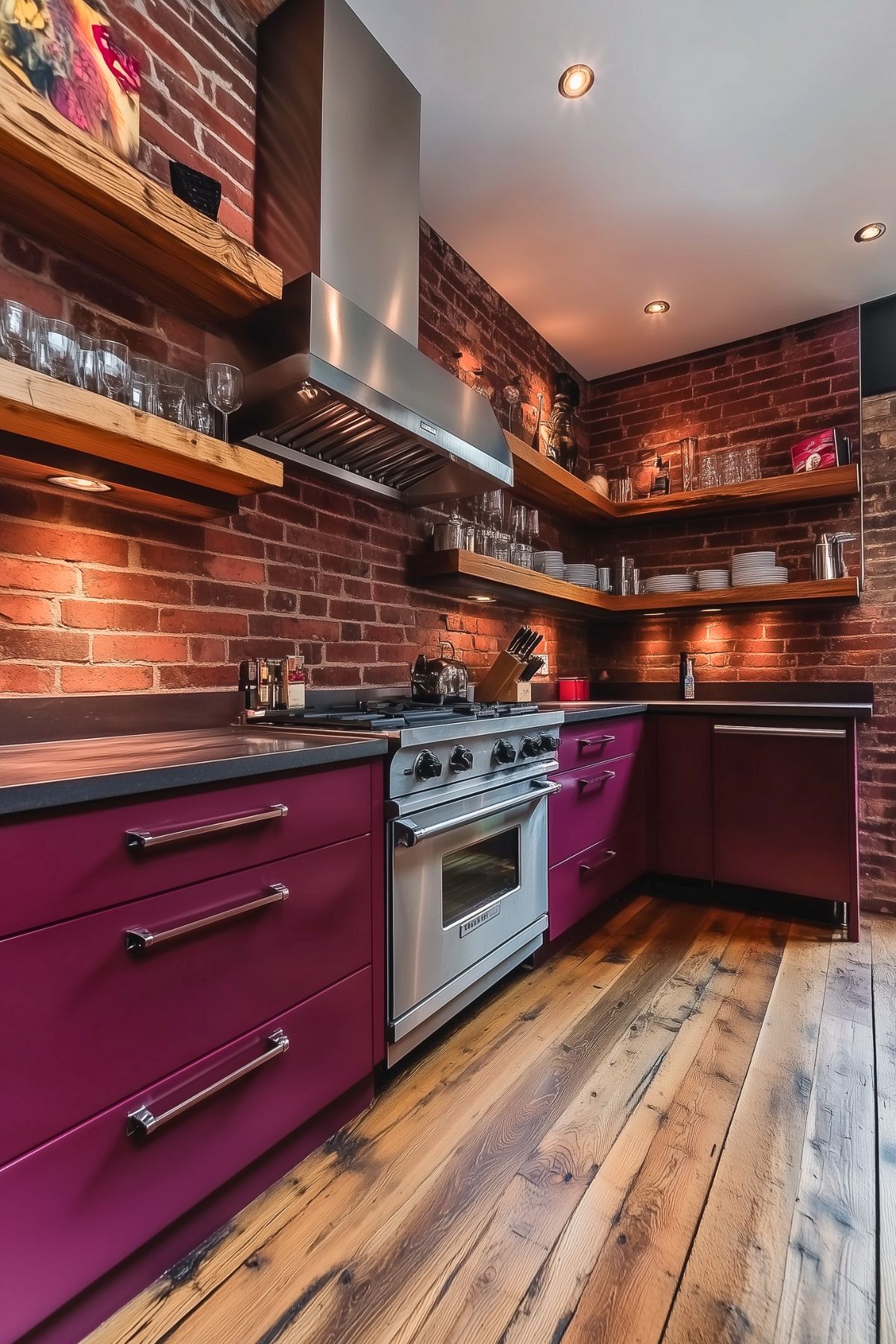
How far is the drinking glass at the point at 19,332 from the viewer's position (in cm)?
117

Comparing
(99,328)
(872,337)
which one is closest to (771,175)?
(872,337)

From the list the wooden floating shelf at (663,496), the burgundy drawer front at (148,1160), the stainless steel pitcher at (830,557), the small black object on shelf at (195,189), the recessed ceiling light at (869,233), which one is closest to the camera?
the burgundy drawer front at (148,1160)

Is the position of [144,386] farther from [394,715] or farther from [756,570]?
[756,570]

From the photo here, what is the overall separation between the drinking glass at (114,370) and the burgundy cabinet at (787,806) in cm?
263

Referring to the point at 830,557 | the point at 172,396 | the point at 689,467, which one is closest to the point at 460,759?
the point at 172,396

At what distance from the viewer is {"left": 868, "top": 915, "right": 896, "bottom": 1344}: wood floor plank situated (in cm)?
109

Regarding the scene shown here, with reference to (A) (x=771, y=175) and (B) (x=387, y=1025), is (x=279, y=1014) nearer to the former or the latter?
(B) (x=387, y=1025)

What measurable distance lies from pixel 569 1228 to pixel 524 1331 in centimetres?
22

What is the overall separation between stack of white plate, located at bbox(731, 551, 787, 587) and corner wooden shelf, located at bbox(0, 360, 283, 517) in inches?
104

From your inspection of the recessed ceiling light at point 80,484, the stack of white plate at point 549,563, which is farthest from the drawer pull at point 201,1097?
the stack of white plate at point 549,563

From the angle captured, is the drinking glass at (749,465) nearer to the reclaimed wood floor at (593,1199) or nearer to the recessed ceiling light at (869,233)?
the recessed ceiling light at (869,233)

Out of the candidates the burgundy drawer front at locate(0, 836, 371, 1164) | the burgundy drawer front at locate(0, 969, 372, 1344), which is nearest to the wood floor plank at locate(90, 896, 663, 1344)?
the burgundy drawer front at locate(0, 969, 372, 1344)

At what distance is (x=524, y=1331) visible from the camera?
1.02 metres

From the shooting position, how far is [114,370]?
4.39ft
